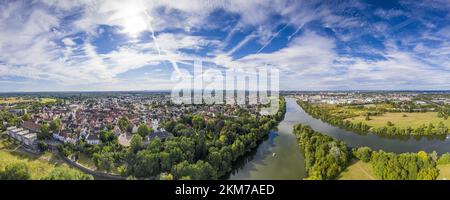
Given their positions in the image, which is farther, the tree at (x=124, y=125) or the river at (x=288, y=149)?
the tree at (x=124, y=125)

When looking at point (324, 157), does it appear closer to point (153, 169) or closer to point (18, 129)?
point (153, 169)

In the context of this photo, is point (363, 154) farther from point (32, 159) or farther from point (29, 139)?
point (29, 139)

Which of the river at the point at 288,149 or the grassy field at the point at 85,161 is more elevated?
the grassy field at the point at 85,161

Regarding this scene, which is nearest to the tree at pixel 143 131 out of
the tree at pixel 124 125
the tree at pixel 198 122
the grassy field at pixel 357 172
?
the tree at pixel 124 125

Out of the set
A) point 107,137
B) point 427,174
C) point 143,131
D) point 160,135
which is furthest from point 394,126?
point 107,137

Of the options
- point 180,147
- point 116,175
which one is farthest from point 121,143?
point 116,175

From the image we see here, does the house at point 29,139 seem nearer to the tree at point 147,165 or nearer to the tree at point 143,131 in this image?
the tree at point 143,131
